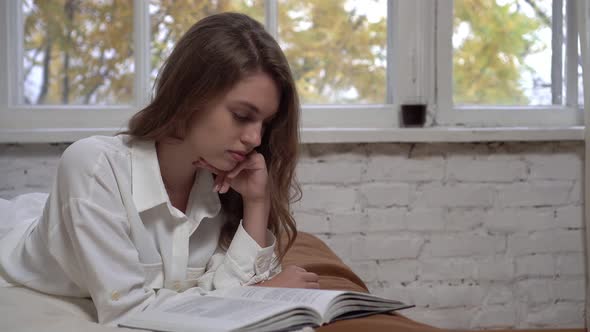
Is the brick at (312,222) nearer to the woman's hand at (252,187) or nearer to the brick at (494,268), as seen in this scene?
the brick at (494,268)

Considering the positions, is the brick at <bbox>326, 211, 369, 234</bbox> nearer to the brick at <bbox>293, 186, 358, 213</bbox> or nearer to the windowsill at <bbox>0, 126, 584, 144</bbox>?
the brick at <bbox>293, 186, 358, 213</bbox>

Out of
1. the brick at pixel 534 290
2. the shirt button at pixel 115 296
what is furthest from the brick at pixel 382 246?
the shirt button at pixel 115 296

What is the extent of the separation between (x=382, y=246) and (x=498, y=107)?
0.72m

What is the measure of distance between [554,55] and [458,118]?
0.51 metres

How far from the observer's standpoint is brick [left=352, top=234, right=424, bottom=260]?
101 inches

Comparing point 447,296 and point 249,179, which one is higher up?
point 249,179

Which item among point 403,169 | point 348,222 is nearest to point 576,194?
point 403,169

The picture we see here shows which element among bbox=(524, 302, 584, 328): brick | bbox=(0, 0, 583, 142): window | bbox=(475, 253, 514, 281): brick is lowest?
bbox=(524, 302, 584, 328): brick

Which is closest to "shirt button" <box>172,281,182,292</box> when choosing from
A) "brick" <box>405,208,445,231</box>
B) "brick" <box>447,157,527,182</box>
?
"brick" <box>405,208,445,231</box>

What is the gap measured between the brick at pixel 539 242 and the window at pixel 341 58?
17.4 inches

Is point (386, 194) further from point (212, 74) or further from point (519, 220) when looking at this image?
point (212, 74)

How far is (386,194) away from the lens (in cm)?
257

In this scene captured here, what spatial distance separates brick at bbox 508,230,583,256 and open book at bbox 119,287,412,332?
1.50m

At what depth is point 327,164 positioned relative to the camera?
8.31 feet
